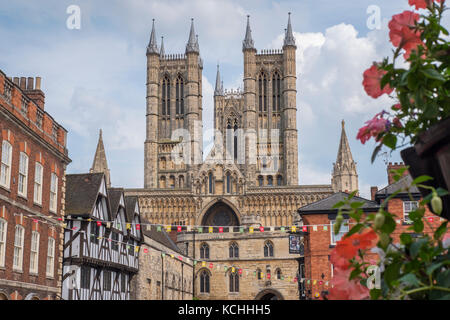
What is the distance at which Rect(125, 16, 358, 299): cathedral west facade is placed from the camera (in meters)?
76.3

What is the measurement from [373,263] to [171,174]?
84496 millimetres

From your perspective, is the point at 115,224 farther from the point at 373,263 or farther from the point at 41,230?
the point at 373,263

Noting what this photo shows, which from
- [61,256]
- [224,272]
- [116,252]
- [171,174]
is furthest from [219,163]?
[61,256]

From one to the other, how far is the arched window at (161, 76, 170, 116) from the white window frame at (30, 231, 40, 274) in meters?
71.4

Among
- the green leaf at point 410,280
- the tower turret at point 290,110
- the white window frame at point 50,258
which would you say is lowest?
the green leaf at point 410,280

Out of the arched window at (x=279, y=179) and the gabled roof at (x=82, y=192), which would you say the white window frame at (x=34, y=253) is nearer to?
the gabled roof at (x=82, y=192)

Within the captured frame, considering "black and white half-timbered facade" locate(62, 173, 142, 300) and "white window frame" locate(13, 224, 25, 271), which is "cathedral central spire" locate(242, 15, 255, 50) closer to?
"black and white half-timbered facade" locate(62, 173, 142, 300)

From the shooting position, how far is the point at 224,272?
2255 inches

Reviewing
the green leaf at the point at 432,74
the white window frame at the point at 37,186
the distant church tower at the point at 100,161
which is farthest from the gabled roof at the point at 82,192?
the distant church tower at the point at 100,161

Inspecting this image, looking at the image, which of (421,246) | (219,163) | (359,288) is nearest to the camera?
(421,246)

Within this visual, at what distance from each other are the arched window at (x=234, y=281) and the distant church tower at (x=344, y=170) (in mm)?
24368

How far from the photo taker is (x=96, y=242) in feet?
87.3

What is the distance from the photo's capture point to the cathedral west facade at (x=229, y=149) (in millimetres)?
76269

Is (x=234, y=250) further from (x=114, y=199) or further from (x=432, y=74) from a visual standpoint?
(x=432, y=74)
